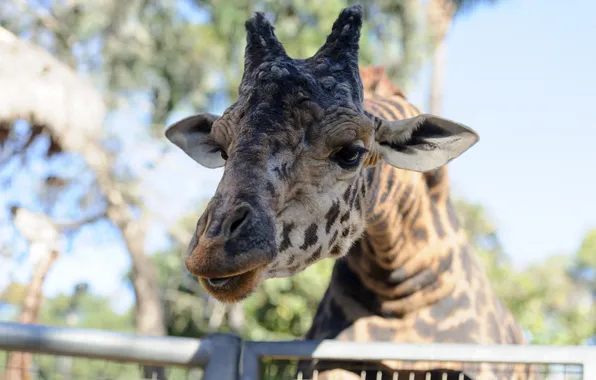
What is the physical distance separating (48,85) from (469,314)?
10.3m

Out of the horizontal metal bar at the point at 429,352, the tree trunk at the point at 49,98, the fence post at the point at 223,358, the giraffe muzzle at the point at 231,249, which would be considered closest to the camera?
the giraffe muzzle at the point at 231,249

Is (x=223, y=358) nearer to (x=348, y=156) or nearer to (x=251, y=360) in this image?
(x=251, y=360)

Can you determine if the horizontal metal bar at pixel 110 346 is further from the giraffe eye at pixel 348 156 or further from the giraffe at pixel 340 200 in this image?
the giraffe eye at pixel 348 156

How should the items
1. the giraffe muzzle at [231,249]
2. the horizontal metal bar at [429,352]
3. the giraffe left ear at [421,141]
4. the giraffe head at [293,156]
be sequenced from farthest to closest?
the giraffe left ear at [421,141] → the horizontal metal bar at [429,352] → the giraffe head at [293,156] → the giraffe muzzle at [231,249]

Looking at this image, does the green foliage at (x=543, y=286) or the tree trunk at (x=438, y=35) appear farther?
the tree trunk at (x=438, y=35)

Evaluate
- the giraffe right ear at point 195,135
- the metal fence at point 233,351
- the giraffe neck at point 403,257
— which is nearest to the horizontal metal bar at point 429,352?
the metal fence at point 233,351

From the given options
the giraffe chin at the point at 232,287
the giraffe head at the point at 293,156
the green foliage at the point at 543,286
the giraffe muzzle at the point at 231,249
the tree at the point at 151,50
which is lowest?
the giraffe chin at the point at 232,287

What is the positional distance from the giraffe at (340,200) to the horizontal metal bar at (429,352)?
1.02ft

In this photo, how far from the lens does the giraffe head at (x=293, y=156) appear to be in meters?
2.70

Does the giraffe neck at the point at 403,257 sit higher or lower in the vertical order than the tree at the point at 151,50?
lower

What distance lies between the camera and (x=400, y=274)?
4.39 meters

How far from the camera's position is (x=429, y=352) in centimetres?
296

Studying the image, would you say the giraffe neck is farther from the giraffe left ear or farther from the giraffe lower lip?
the giraffe lower lip

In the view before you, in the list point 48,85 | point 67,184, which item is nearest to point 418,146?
point 48,85
